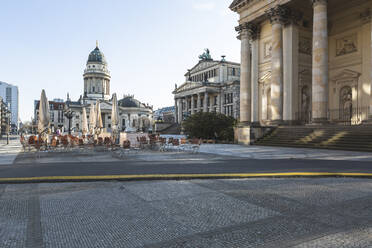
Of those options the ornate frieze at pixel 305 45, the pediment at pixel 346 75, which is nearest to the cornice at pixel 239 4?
the ornate frieze at pixel 305 45

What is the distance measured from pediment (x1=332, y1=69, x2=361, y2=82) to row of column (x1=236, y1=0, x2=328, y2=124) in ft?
16.2

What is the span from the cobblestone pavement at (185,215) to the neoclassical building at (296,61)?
1850cm

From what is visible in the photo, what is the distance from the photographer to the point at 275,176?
333 inches

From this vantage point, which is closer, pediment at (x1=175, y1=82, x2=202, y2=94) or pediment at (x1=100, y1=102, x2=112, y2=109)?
pediment at (x1=175, y1=82, x2=202, y2=94)

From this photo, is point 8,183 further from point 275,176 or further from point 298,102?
point 298,102

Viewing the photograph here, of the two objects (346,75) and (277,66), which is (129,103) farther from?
(346,75)

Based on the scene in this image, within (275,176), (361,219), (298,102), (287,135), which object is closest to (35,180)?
→ (275,176)

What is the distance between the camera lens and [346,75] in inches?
1011

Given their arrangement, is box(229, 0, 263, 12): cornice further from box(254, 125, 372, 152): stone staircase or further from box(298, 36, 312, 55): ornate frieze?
box(254, 125, 372, 152): stone staircase

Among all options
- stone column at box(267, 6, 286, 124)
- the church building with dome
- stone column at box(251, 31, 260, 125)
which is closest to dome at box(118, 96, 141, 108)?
the church building with dome

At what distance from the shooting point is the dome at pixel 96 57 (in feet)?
460

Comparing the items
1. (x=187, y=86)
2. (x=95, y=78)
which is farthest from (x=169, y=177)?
(x=95, y=78)

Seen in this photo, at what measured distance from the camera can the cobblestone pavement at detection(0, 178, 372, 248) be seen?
12.2ft

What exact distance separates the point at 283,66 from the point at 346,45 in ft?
23.0
